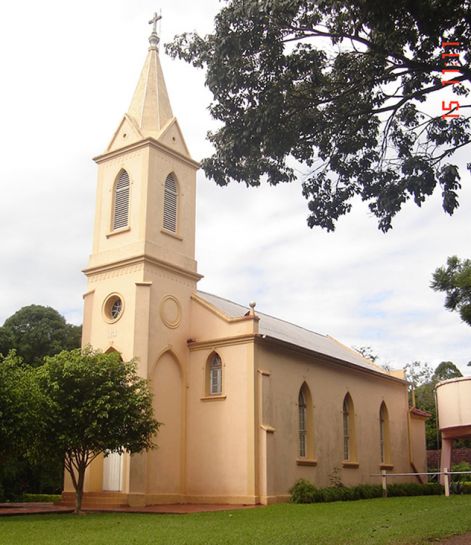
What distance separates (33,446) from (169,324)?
8.33 metres

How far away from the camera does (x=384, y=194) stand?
13.9 meters

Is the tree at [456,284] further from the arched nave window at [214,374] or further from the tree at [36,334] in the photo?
the tree at [36,334]

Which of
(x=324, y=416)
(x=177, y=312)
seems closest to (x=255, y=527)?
(x=177, y=312)

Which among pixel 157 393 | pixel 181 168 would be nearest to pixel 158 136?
pixel 181 168

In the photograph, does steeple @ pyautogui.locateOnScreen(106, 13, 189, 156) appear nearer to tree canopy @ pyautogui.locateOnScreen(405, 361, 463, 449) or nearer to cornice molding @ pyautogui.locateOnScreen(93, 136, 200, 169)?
cornice molding @ pyautogui.locateOnScreen(93, 136, 200, 169)

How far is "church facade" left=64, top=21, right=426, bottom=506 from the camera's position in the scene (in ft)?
85.7

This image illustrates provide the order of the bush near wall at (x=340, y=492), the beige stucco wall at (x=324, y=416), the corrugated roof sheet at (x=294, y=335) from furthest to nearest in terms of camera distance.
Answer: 1. the corrugated roof sheet at (x=294, y=335)
2. the beige stucco wall at (x=324, y=416)
3. the bush near wall at (x=340, y=492)

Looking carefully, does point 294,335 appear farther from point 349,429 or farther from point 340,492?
point 340,492

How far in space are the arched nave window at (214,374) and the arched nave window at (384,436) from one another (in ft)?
39.2

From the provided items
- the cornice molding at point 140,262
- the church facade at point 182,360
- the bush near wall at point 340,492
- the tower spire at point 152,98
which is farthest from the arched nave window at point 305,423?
the tower spire at point 152,98

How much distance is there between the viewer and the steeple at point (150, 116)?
30.1 m

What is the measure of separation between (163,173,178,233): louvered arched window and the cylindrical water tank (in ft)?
47.2

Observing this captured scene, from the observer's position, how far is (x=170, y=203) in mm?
29922

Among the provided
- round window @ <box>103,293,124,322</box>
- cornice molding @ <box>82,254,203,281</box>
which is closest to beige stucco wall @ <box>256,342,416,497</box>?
cornice molding @ <box>82,254,203,281</box>
